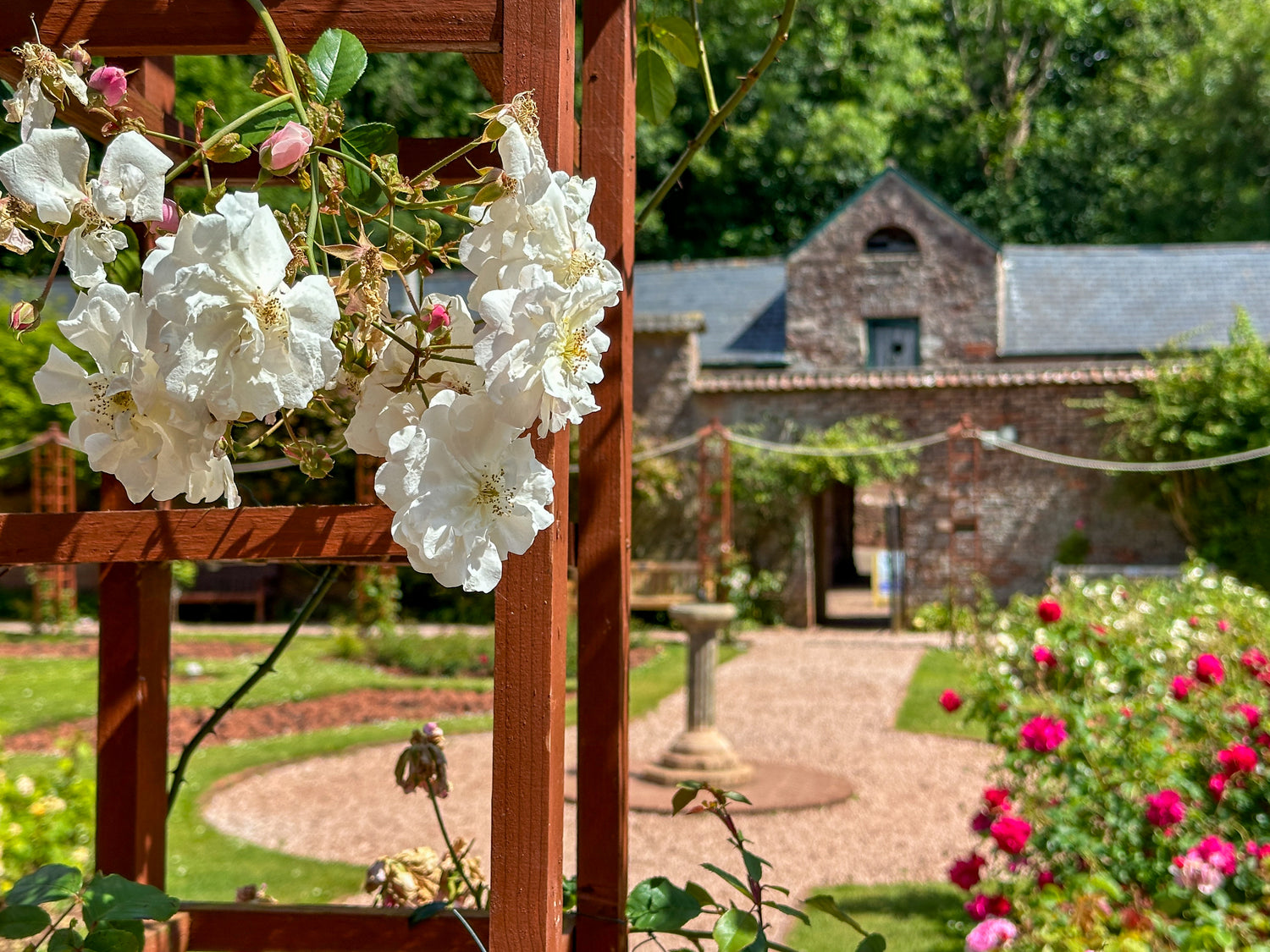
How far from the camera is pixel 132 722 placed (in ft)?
4.34

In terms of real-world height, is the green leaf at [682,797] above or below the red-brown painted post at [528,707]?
below

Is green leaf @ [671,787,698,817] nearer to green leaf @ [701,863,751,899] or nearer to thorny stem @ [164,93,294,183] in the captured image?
green leaf @ [701,863,751,899]

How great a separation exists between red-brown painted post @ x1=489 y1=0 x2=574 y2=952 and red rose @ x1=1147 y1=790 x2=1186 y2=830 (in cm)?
239

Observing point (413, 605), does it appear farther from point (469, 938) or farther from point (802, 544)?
point (469, 938)


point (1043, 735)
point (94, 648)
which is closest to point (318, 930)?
point (1043, 735)

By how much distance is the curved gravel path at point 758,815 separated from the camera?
5.01 metres

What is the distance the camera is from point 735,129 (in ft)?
73.3

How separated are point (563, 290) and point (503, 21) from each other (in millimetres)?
355

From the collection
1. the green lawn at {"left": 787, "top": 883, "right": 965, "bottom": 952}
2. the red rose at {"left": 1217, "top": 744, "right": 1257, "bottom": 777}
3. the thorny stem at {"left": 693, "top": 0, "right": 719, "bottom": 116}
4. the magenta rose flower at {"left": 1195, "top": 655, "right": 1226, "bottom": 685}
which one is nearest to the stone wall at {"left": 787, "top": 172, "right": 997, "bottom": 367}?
the green lawn at {"left": 787, "top": 883, "right": 965, "bottom": 952}

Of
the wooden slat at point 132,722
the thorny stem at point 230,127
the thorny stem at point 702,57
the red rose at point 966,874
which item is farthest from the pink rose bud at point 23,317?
the red rose at point 966,874

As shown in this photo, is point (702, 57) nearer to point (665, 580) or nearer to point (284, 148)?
point (284, 148)

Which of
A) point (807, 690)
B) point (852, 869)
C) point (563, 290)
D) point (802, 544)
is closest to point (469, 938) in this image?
point (563, 290)

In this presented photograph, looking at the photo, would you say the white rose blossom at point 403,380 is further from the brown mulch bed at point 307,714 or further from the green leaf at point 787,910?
the brown mulch bed at point 307,714

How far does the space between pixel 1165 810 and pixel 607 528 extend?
2.28 metres
